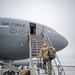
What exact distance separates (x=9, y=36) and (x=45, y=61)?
553 cm

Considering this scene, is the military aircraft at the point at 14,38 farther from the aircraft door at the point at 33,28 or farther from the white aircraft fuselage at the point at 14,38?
the aircraft door at the point at 33,28

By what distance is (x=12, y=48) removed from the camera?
48.9 feet

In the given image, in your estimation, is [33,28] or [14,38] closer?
[14,38]

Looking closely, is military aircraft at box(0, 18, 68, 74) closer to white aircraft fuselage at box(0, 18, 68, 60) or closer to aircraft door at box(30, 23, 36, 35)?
white aircraft fuselage at box(0, 18, 68, 60)

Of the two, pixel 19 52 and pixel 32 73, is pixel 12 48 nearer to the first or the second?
pixel 19 52

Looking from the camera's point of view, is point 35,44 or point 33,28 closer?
point 35,44

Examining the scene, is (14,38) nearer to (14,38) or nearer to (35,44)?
(14,38)

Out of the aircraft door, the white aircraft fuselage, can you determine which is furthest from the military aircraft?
the aircraft door

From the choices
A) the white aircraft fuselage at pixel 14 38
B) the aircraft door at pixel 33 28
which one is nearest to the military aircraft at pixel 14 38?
the white aircraft fuselage at pixel 14 38

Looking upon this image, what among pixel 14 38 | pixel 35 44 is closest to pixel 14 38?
pixel 14 38

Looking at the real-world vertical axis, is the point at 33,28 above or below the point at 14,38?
above

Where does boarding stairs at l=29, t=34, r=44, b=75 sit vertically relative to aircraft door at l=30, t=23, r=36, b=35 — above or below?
below

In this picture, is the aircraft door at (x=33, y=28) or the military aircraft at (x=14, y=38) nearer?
the military aircraft at (x=14, y=38)

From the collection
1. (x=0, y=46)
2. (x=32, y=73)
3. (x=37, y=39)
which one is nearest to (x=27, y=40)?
(x=37, y=39)
